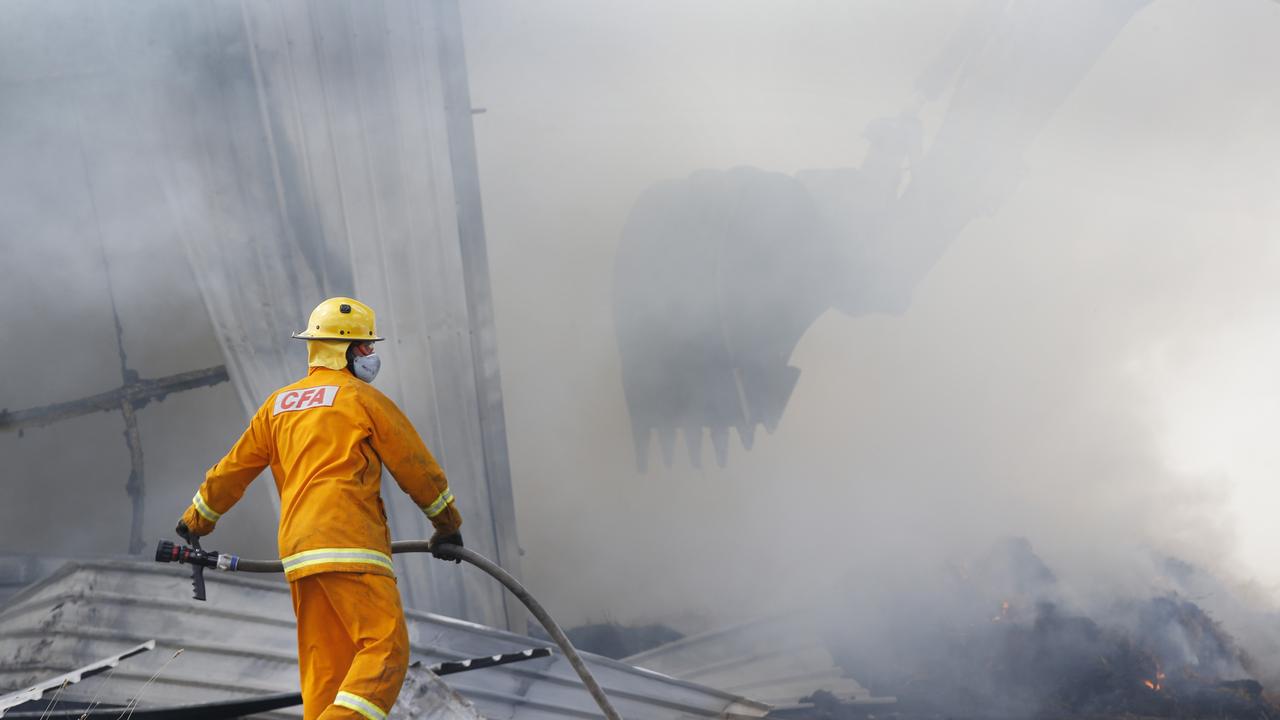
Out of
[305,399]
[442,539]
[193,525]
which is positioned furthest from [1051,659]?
[193,525]

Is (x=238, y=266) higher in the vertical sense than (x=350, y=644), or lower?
higher

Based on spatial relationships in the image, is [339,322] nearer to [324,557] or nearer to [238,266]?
[324,557]

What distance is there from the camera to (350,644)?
6.51 feet

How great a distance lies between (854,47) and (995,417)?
1532 millimetres

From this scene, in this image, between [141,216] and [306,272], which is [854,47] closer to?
[306,272]

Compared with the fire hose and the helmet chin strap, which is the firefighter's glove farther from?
the helmet chin strap

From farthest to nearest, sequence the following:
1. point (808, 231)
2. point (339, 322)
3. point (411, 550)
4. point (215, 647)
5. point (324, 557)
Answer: point (808, 231)
point (215, 647)
point (411, 550)
point (339, 322)
point (324, 557)

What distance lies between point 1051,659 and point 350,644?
8.49 ft

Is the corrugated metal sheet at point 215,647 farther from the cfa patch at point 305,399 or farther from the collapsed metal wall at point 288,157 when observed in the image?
the cfa patch at point 305,399

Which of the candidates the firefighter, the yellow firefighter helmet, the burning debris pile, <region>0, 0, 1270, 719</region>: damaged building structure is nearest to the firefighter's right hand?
the firefighter

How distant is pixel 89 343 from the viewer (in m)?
3.32

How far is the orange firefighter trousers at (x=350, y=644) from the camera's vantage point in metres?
1.82

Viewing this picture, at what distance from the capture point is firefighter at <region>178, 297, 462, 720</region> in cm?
188

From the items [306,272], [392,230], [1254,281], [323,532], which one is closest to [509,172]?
[392,230]
